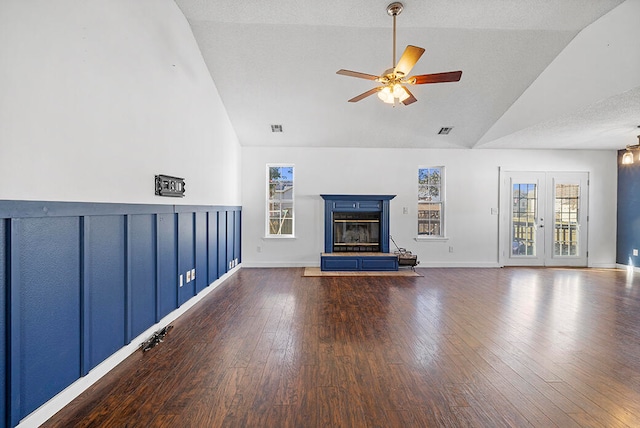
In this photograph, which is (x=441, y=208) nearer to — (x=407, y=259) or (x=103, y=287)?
(x=407, y=259)

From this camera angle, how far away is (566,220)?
23.7 feet

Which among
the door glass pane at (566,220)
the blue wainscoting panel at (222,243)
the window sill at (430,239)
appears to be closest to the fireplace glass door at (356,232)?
the window sill at (430,239)

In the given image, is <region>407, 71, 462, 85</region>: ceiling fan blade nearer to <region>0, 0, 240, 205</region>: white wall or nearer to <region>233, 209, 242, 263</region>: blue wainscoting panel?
<region>0, 0, 240, 205</region>: white wall

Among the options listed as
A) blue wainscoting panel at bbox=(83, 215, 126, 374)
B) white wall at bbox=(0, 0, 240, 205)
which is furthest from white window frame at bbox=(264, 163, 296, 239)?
blue wainscoting panel at bbox=(83, 215, 126, 374)

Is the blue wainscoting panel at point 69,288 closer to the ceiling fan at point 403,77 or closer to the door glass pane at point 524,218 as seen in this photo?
the ceiling fan at point 403,77

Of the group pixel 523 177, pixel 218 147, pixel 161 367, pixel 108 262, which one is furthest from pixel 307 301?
pixel 523 177

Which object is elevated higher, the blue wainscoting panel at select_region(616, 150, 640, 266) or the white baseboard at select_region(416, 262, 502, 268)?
the blue wainscoting panel at select_region(616, 150, 640, 266)

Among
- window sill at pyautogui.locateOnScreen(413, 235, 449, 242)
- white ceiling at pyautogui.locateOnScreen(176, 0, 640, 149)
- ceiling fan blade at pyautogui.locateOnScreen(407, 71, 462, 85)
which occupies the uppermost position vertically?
white ceiling at pyautogui.locateOnScreen(176, 0, 640, 149)

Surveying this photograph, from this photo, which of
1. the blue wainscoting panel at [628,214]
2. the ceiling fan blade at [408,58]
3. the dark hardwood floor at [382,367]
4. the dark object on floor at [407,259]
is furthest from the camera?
the blue wainscoting panel at [628,214]

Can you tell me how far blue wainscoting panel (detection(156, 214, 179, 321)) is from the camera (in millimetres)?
3330

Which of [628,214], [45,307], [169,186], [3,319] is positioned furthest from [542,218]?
[3,319]

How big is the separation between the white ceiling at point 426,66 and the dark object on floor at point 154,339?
12.3ft

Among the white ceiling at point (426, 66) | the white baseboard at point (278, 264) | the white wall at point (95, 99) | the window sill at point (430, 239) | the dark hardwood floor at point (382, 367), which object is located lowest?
the dark hardwood floor at point (382, 367)

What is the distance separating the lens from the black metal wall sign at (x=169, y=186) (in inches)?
129
